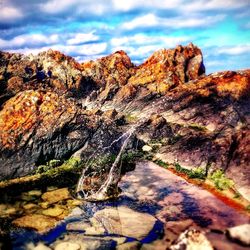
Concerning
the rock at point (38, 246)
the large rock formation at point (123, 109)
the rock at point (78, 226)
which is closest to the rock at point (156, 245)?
the rock at point (78, 226)

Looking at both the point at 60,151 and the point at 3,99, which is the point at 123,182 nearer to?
the point at 60,151

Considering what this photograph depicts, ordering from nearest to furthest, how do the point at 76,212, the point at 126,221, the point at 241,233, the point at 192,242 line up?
the point at 192,242 → the point at 241,233 → the point at 126,221 → the point at 76,212

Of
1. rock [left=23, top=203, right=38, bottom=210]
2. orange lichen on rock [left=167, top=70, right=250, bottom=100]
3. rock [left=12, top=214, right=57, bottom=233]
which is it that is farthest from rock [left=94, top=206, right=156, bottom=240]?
orange lichen on rock [left=167, top=70, right=250, bottom=100]

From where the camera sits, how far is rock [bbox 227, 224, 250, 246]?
11117mm

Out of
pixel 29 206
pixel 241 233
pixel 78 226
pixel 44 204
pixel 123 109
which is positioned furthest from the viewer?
pixel 123 109

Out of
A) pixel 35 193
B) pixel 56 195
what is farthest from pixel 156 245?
pixel 35 193

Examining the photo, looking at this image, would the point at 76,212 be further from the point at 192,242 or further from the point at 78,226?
the point at 192,242

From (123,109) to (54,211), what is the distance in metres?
17.7

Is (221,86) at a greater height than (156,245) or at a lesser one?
Answer: greater

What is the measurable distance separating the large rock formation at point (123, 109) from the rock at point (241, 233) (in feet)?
13.6

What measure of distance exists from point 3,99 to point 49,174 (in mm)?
6920

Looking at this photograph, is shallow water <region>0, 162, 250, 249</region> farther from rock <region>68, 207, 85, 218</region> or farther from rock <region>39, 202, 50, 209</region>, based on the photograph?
rock <region>39, 202, 50, 209</region>

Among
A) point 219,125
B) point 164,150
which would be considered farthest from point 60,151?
point 219,125

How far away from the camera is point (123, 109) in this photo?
3109cm
